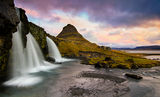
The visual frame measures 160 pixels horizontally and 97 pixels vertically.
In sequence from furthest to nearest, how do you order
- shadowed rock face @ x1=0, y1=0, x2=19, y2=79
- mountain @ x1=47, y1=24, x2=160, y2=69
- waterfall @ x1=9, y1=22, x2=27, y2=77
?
1. mountain @ x1=47, y1=24, x2=160, y2=69
2. waterfall @ x1=9, y1=22, x2=27, y2=77
3. shadowed rock face @ x1=0, y1=0, x2=19, y2=79

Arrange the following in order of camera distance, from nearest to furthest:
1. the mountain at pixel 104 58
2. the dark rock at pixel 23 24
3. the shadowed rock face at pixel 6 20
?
the shadowed rock face at pixel 6 20 → the dark rock at pixel 23 24 → the mountain at pixel 104 58

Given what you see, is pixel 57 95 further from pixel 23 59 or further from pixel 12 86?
pixel 23 59

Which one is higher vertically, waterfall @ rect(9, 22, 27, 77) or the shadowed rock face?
the shadowed rock face

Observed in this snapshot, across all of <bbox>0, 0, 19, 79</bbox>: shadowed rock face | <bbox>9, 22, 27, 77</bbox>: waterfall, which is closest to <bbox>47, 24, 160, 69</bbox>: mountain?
<bbox>9, 22, 27, 77</bbox>: waterfall

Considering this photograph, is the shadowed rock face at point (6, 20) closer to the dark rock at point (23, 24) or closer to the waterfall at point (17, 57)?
the waterfall at point (17, 57)

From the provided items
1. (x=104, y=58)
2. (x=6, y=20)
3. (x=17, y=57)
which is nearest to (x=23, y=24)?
(x=17, y=57)

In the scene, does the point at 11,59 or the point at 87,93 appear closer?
the point at 87,93

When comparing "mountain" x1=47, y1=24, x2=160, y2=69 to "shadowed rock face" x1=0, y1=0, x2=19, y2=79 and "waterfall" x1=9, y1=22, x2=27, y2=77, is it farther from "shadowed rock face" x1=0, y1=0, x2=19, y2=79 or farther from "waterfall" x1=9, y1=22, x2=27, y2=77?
"shadowed rock face" x1=0, y1=0, x2=19, y2=79

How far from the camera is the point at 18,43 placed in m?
34.0

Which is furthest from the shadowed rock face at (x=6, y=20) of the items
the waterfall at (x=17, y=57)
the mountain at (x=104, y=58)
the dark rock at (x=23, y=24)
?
the mountain at (x=104, y=58)

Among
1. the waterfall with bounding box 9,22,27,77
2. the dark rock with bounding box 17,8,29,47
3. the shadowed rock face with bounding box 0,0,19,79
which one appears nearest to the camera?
the shadowed rock face with bounding box 0,0,19,79

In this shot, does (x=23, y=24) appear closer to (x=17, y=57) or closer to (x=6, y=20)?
(x=17, y=57)

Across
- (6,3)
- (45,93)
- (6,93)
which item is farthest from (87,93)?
(6,3)

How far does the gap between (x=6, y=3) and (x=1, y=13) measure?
3589mm
